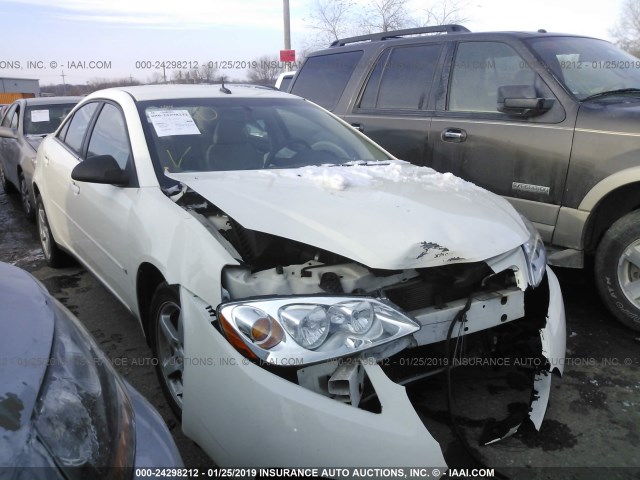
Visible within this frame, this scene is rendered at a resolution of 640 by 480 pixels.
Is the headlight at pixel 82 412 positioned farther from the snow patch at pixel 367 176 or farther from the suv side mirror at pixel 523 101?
the suv side mirror at pixel 523 101

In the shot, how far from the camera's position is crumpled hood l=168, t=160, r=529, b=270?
2.04m

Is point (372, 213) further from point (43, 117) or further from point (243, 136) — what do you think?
point (43, 117)

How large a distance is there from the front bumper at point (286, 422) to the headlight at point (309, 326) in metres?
0.07

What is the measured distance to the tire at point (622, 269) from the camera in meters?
3.33

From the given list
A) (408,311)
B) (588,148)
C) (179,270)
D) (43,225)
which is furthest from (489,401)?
(43,225)

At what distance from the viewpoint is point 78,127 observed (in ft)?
13.3

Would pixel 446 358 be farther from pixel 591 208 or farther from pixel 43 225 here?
pixel 43 225

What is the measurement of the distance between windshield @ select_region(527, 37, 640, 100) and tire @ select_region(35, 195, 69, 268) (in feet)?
13.9

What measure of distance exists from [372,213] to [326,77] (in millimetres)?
3627


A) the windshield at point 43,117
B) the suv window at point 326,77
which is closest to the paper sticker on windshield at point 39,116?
the windshield at point 43,117

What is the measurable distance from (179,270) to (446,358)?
1.16m

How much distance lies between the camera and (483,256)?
2113 mm

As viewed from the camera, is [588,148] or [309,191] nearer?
[309,191]

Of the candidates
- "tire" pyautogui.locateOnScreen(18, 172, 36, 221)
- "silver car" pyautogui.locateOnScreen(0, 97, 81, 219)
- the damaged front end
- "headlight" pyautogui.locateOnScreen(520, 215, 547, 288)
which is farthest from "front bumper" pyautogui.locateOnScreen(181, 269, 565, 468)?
"tire" pyautogui.locateOnScreen(18, 172, 36, 221)
